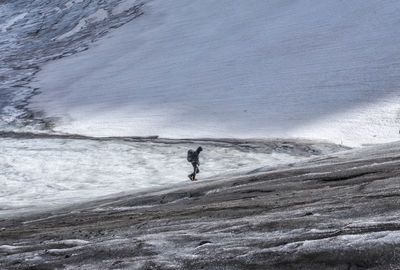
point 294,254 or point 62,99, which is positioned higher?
point 62,99

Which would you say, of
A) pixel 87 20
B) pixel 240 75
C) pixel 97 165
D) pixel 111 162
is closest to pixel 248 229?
pixel 97 165

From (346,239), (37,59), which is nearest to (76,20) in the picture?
(37,59)

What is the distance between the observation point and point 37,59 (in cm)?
3055

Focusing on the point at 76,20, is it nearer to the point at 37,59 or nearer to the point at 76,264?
the point at 37,59

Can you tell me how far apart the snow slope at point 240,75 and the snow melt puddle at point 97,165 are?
1434 millimetres

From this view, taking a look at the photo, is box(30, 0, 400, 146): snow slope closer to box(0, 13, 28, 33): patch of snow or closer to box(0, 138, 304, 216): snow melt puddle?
box(0, 138, 304, 216): snow melt puddle

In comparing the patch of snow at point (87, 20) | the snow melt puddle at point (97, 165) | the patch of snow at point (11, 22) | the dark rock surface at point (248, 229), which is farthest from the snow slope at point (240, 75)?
the dark rock surface at point (248, 229)

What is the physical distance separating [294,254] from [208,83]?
1914 cm

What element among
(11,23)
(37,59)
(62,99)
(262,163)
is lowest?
(262,163)

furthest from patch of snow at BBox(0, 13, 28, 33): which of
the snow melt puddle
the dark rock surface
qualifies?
the dark rock surface

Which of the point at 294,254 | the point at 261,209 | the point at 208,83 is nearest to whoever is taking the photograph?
the point at 294,254

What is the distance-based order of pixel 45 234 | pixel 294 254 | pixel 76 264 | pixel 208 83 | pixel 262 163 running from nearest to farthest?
pixel 294 254 < pixel 76 264 < pixel 45 234 < pixel 262 163 < pixel 208 83

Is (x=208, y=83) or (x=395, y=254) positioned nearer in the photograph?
(x=395, y=254)

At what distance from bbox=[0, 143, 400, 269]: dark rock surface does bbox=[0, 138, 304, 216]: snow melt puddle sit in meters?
5.25
